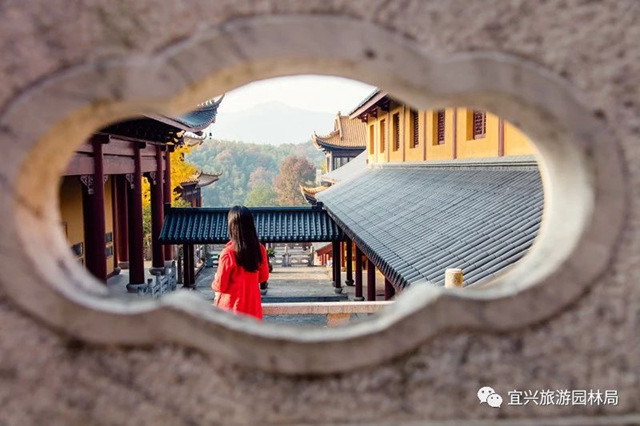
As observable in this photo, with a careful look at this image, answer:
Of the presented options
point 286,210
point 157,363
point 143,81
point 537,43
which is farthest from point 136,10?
point 286,210

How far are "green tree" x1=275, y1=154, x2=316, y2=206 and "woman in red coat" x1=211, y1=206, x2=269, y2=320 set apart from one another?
51.3m

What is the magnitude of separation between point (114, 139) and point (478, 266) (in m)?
7.72

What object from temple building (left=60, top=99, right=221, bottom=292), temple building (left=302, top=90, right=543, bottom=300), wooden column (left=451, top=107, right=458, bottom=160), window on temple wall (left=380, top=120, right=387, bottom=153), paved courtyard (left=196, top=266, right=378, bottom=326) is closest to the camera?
temple building (left=302, top=90, right=543, bottom=300)

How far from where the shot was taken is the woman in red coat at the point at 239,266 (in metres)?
3.25

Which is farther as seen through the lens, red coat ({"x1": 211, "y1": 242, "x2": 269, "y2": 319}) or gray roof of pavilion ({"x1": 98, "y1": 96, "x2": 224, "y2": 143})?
gray roof of pavilion ({"x1": 98, "y1": 96, "x2": 224, "y2": 143})

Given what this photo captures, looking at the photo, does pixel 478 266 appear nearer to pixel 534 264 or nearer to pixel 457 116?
pixel 534 264

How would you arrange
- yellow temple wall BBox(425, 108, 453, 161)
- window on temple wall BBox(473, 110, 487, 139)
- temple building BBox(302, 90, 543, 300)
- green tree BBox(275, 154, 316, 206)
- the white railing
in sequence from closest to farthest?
temple building BBox(302, 90, 543, 300)
the white railing
window on temple wall BBox(473, 110, 487, 139)
yellow temple wall BBox(425, 108, 453, 161)
green tree BBox(275, 154, 316, 206)

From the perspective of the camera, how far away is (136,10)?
1.52 meters

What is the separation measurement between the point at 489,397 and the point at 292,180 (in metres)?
54.1

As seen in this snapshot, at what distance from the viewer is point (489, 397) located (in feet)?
5.35

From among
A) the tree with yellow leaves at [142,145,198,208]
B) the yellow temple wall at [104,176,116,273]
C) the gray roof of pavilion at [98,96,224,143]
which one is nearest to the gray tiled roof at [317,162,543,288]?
the gray roof of pavilion at [98,96,224,143]

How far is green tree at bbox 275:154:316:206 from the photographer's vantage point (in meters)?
55.2

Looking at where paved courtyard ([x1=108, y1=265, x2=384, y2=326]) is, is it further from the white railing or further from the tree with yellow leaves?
the white railing

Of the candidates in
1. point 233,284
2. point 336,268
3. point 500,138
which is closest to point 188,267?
point 336,268
